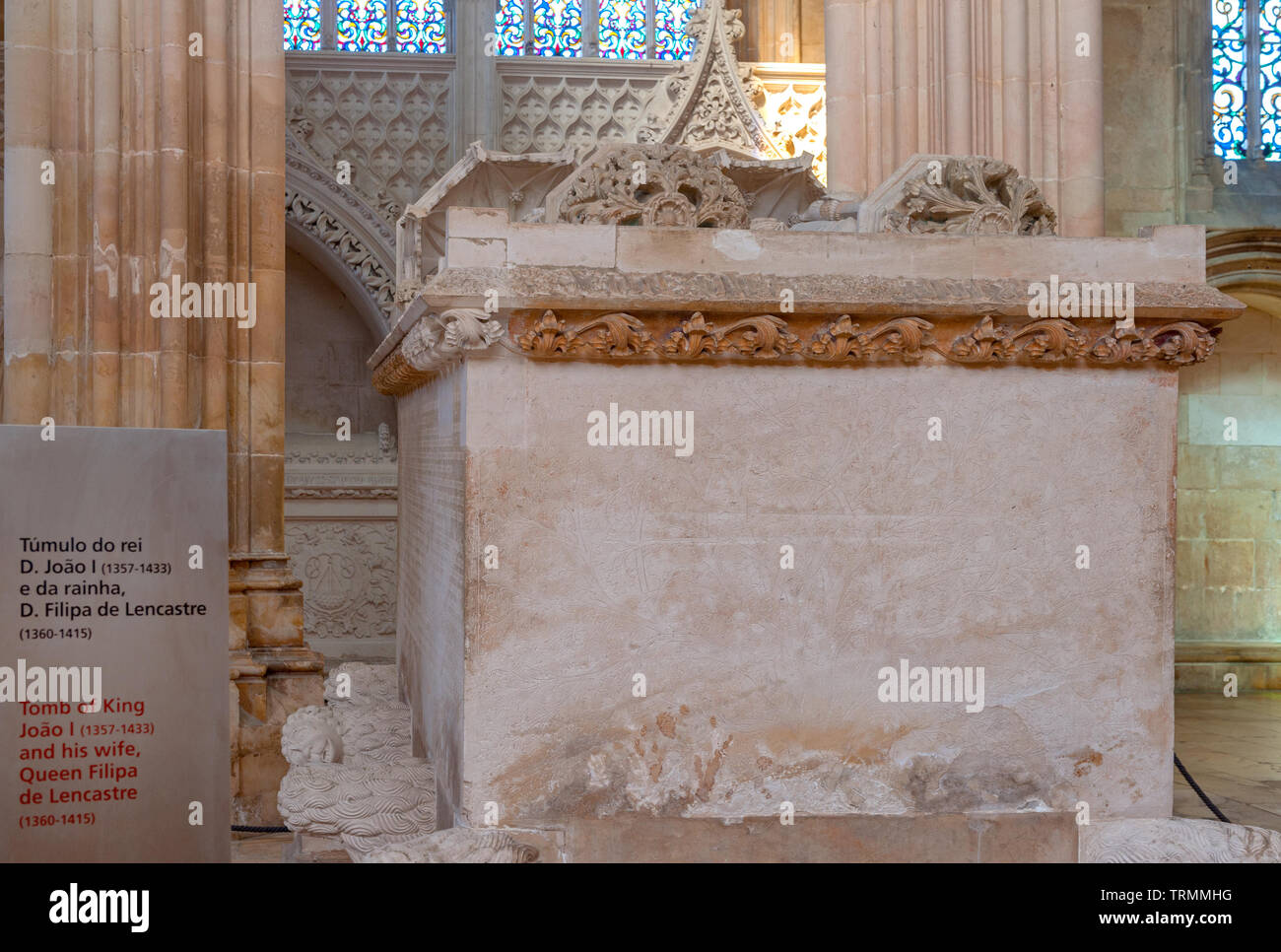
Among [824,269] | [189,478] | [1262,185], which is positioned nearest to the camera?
[189,478]

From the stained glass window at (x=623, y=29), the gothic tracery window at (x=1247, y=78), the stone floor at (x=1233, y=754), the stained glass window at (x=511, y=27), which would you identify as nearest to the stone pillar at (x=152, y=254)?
the stone floor at (x=1233, y=754)

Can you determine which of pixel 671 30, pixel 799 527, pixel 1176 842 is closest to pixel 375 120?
pixel 671 30

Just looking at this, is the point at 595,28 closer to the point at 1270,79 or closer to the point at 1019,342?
the point at 1270,79

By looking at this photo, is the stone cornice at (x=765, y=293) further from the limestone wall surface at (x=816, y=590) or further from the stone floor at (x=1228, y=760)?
the stone floor at (x=1228, y=760)

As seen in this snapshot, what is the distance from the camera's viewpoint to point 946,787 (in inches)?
128

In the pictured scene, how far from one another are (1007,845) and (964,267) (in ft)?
4.44

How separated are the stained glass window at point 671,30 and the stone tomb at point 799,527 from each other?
8098 millimetres

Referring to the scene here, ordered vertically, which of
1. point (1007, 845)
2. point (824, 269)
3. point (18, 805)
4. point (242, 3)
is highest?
point (242, 3)

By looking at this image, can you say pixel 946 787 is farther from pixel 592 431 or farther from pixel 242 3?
pixel 242 3

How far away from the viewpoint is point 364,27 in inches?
420

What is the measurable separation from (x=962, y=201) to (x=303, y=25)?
27.5 feet

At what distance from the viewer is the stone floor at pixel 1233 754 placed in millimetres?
A: 5352

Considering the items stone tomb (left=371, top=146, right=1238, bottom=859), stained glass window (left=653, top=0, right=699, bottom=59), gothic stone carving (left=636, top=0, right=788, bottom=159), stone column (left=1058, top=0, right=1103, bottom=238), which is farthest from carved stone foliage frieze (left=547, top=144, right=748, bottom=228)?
stained glass window (left=653, top=0, right=699, bottom=59)

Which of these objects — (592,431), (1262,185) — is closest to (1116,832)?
(592,431)
